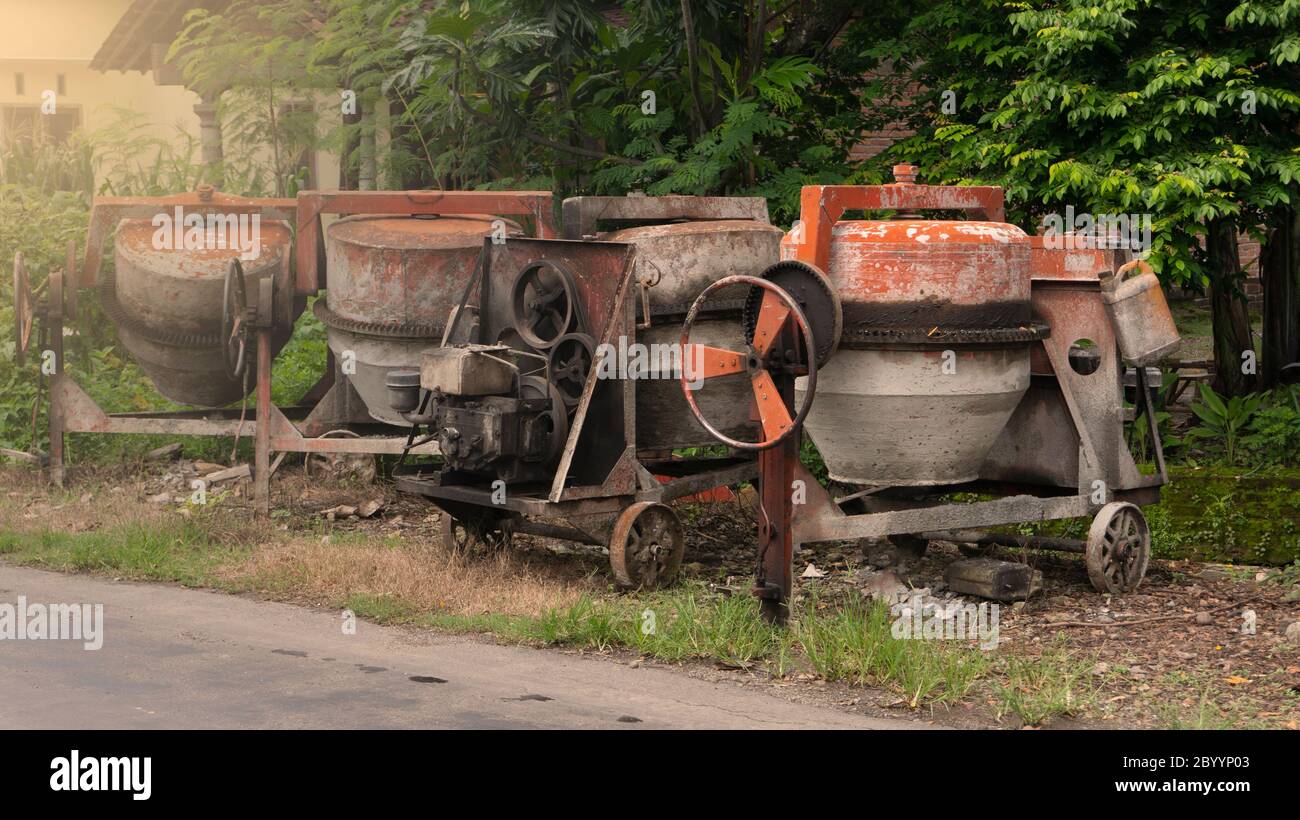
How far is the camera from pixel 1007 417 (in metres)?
8.23

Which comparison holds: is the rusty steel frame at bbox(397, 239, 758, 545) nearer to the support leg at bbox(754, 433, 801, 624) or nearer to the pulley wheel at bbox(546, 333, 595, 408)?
the pulley wheel at bbox(546, 333, 595, 408)

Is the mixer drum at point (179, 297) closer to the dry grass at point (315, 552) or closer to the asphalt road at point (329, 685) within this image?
the dry grass at point (315, 552)

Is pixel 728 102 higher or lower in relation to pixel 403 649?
higher

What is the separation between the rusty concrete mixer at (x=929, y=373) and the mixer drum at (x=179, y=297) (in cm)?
419

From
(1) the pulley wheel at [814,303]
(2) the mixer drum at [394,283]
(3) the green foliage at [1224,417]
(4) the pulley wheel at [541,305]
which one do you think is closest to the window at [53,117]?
(2) the mixer drum at [394,283]

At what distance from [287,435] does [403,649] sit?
372cm

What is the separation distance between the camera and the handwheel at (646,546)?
8.23m

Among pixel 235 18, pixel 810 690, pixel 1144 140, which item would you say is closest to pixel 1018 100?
pixel 1144 140

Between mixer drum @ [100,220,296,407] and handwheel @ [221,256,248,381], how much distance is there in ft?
0.62

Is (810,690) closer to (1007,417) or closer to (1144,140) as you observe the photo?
(1007,417)

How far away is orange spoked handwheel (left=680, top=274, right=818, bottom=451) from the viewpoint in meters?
7.18

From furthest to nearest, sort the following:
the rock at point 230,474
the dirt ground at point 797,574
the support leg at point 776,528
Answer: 1. the rock at point 230,474
2. the support leg at point 776,528
3. the dirt ground at point 797,574

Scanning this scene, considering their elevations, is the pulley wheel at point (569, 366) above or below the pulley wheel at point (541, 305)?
below

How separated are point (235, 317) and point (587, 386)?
10.9 feet
